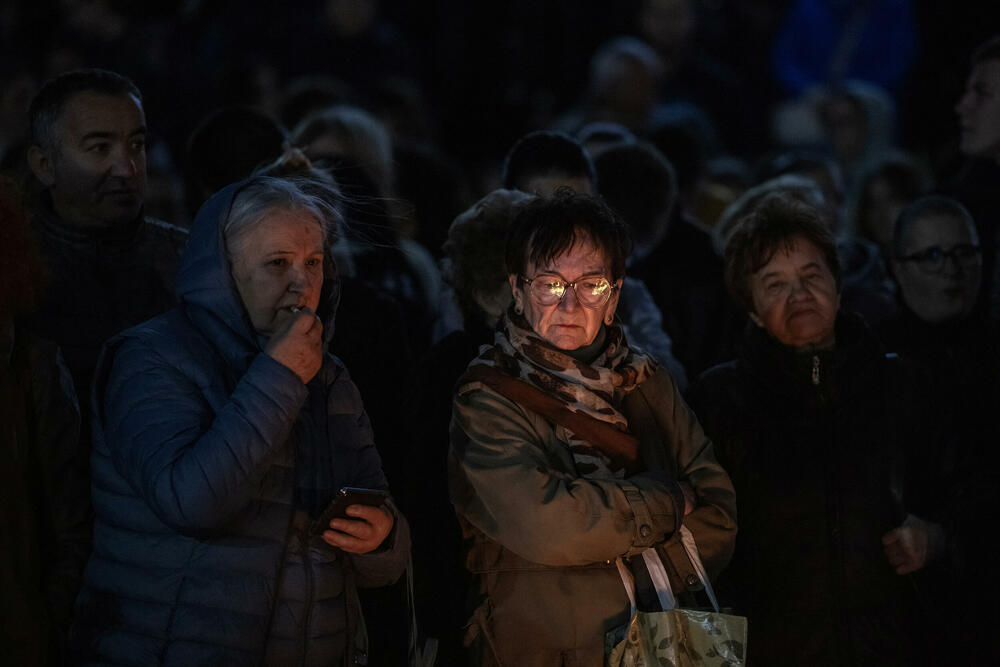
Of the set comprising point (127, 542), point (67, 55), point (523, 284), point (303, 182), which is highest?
point (67, 55)

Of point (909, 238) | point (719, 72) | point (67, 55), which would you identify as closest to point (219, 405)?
point (909, 238)

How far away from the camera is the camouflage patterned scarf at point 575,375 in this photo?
142 inches

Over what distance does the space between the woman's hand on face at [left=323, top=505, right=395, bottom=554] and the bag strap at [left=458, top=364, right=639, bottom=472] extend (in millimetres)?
473

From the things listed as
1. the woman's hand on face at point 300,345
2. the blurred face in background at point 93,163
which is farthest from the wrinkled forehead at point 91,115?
the woman's hand on face at point 300,345

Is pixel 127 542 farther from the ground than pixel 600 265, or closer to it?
closer to it

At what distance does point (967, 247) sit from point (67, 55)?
6.67 metres

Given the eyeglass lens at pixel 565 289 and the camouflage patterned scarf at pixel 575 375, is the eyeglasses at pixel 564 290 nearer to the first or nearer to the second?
the eyeglass lens at pixel 565 289

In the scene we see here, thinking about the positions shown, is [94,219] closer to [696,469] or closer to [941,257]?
[696,469]

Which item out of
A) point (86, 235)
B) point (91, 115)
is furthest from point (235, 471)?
point (91, 115)

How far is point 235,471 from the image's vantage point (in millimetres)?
3062

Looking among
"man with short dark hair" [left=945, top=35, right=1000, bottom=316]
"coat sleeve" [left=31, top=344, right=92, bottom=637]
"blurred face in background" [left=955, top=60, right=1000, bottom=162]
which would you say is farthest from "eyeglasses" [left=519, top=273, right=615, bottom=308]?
"blurred face in background" [left=955, top=60, right=1000, bottom=162]

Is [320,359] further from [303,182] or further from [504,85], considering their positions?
[504,85]

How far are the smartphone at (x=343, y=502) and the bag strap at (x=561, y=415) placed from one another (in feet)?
1.51

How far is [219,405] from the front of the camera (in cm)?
325
